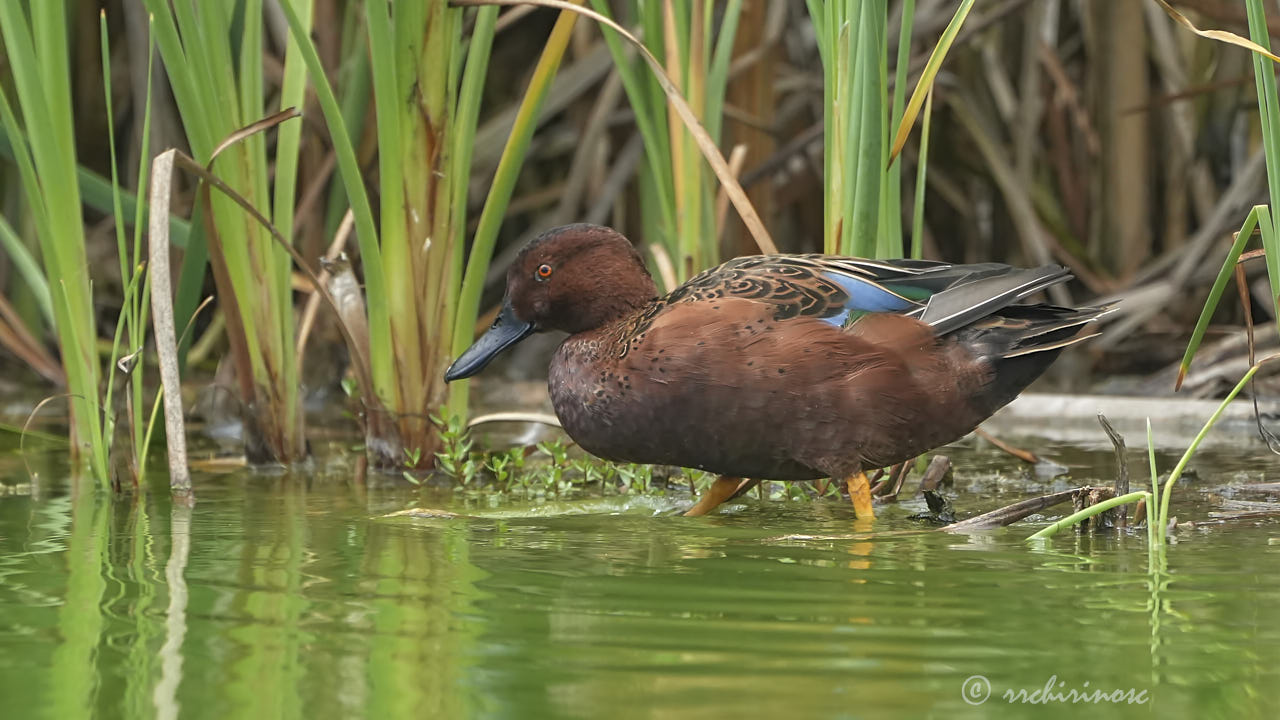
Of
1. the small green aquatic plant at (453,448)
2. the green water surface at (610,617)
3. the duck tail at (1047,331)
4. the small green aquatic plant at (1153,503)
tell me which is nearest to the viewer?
the green water surface at (610,617)

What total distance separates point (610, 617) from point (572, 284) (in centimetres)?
174

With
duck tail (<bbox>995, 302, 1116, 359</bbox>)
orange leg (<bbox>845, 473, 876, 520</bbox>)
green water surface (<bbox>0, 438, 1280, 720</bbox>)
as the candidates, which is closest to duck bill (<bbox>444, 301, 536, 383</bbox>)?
green water surface (<bbox>0, 438, 1280, 720</bbox>)

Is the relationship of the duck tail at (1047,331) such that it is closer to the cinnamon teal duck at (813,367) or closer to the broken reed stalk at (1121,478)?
the cinnamon teal duck at (813,367)

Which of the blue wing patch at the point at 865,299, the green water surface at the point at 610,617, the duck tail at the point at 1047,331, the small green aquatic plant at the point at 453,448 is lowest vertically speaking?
the green water surface at the point at 610,617

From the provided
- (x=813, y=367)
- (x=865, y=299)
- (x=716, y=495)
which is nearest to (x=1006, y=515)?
(x=813, y=367)

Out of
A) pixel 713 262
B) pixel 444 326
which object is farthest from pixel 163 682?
pixel 713 262

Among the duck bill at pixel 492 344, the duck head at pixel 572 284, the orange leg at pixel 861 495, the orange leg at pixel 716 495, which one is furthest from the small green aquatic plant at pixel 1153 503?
the duck bill at pixel 492 344

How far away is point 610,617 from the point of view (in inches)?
89.1

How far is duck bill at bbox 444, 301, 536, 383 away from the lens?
13.0 feet

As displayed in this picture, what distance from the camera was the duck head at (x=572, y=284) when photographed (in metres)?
3.90

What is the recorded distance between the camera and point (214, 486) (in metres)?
4.01

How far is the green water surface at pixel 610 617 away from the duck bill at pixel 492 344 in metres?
0.59

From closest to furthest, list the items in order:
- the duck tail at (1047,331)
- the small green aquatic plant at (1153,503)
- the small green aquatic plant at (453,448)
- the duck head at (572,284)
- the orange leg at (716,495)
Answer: the small green aquatic plant at (1153,503) → the duck tail at (1047,331) → the orange leg at (716,495) → the duck head at (572,284) → the small green aquatic plant at (453,448)

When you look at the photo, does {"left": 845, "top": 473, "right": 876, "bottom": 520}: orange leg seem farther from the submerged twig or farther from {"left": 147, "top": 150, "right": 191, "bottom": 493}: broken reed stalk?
{"left": 147, "top": 150, "right": 191, "bottom": 493}: broken reed stalk
